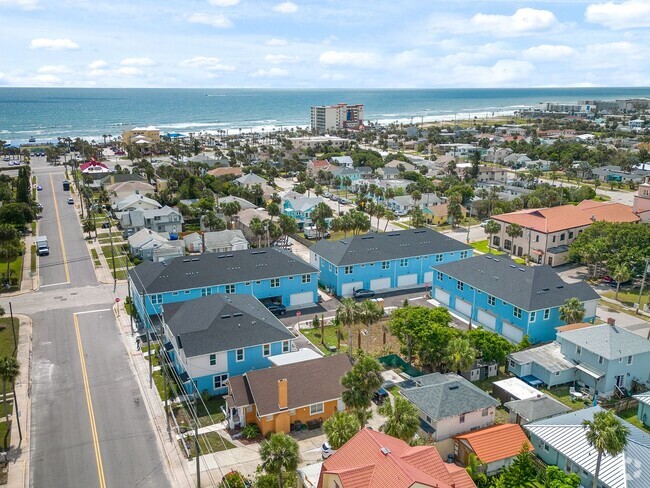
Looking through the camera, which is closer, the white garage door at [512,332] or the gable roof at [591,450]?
the gable roof at [591,450]

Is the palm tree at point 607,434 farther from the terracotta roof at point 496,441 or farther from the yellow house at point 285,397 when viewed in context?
the yellow house at point 285,397

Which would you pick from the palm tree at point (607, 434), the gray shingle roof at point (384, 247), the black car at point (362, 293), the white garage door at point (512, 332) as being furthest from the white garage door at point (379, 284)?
the palm tree at point (607, 434)

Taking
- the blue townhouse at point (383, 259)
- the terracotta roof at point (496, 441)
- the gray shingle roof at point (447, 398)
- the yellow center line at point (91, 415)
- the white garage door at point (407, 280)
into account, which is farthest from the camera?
the white garage door at point (407, 280)

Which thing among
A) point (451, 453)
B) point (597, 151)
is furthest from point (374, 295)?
point (597, 151)

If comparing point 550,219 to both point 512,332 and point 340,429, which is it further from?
point 340,429

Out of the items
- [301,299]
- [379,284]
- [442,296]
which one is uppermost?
[379,284]

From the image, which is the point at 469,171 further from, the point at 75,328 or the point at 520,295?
the point at 75,328

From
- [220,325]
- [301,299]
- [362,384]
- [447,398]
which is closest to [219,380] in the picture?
[220,325]
